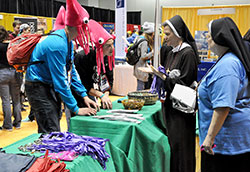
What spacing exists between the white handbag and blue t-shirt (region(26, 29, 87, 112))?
2.91 feet

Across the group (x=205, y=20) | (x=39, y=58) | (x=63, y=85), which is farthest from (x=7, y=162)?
(x=205, y=20)

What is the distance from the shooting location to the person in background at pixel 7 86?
4275 mm

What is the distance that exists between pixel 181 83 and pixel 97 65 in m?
0.77

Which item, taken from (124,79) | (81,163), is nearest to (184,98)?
(81,163)

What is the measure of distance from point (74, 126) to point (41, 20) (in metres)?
8.67

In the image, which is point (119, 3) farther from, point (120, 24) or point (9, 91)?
point (9, 91)

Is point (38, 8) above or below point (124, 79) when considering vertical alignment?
above

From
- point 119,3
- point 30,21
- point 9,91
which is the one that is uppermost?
point 119,3

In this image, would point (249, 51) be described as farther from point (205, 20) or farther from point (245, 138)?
point (205, 20)

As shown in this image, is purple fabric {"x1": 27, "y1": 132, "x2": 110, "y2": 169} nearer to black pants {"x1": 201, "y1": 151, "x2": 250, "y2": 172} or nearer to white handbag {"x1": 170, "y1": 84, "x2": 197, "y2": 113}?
black pants {"x1": 201, "y1": 151, "x2": 250, "y2": 172}

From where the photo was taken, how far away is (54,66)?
6.39 ft

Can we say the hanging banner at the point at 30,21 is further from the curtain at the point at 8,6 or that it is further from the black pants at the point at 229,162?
the black pants at the point at 229,162

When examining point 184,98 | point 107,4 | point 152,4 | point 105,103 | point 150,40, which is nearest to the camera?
point 184,98

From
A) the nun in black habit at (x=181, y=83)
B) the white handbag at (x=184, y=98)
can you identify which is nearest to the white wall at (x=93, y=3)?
the nun in black habit at (x=181, y=83)
